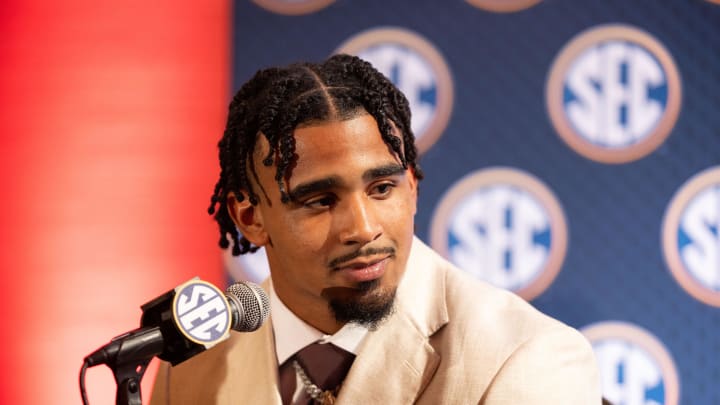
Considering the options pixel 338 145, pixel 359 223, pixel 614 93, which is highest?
pixel 614 93

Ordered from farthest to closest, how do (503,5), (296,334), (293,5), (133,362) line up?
(293,5), (503,5), (296,334), (133,362)

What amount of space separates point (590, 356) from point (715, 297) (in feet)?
3.25

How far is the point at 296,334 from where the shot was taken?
1.50 metres

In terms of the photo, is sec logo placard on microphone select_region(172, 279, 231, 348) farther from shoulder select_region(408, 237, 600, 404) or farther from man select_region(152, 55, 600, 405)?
shoulder select_region(408, 237, 600, 404)

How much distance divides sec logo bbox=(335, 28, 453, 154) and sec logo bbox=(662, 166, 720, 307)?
0.65 meters

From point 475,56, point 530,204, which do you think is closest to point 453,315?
point 530,204

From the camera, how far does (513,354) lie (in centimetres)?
133

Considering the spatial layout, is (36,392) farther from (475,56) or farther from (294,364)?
(475,56)

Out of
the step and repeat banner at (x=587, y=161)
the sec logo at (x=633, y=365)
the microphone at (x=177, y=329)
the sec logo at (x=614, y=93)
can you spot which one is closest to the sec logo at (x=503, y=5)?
the step and repeat banner at (x=587, y=161)

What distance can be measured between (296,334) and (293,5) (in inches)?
50.2

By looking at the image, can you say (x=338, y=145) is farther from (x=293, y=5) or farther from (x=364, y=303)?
(x=293, y=5)

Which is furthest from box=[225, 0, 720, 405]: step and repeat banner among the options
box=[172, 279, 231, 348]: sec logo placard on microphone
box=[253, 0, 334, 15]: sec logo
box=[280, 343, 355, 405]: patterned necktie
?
box=[172, 279, 231, 348]: sec logo placard on microphone

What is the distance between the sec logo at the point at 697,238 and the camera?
2.20 m

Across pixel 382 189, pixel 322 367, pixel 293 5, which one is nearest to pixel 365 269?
pixel 382 189
